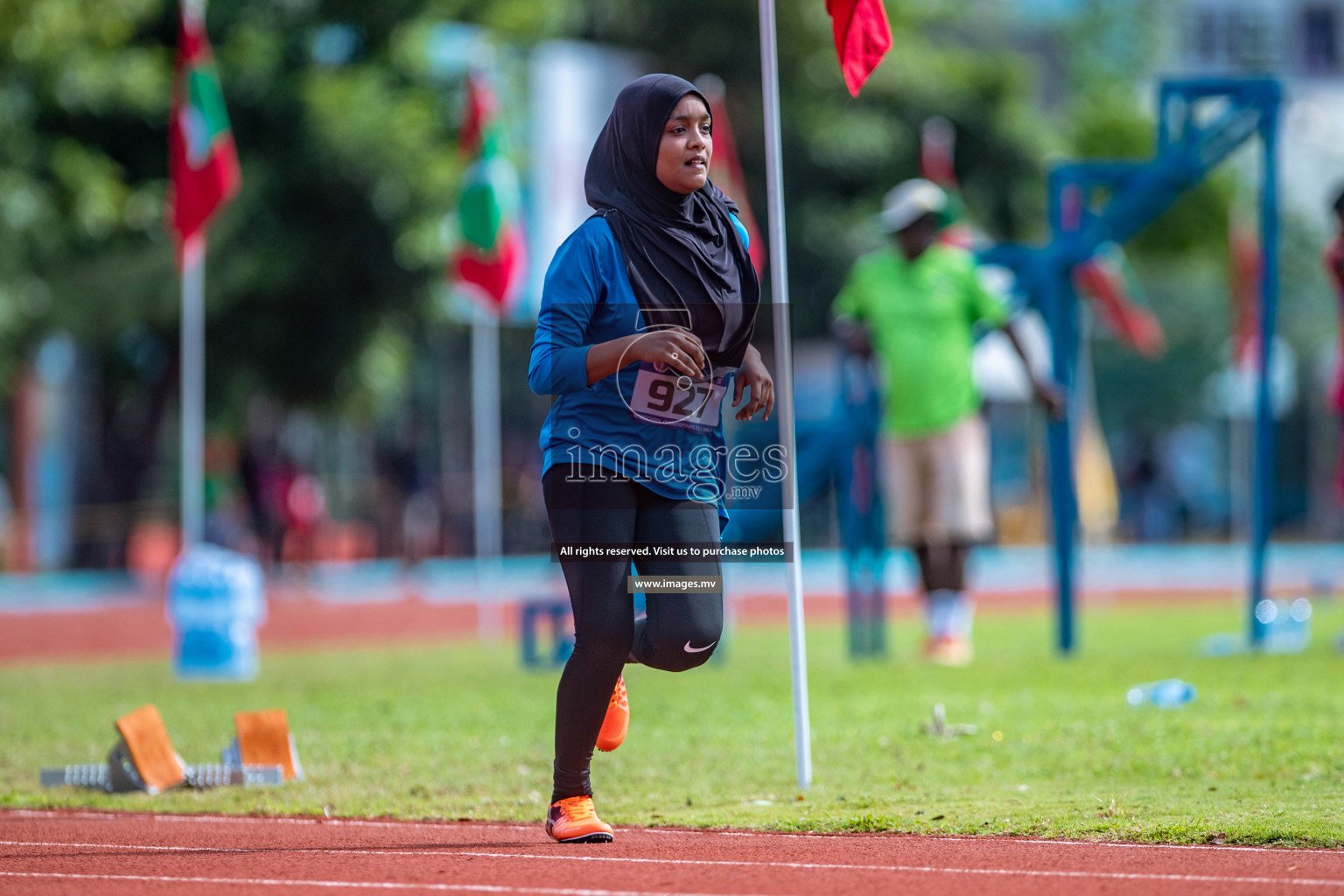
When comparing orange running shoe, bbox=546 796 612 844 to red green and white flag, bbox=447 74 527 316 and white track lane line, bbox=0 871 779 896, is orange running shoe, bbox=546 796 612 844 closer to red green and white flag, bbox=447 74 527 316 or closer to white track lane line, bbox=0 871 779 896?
white track lane line, bbox=0 871 779 896

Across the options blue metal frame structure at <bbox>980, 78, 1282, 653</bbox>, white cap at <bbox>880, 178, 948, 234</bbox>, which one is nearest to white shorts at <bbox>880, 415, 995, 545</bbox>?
blue metal frame structure at <bbox>980, 78, 1282, 653</bbox>

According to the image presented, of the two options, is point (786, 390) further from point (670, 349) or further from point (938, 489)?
point (938, 489)

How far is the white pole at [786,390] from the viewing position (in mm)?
6660

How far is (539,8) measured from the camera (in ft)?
93.2

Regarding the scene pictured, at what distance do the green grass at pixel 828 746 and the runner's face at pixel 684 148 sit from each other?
2.10m

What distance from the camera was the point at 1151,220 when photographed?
1144 centimetres

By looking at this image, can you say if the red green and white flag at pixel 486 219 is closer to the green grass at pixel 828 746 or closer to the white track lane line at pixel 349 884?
the green grass at pixel 828 746

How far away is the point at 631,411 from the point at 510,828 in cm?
160

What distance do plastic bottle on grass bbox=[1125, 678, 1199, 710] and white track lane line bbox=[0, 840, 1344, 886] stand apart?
12.8 feet

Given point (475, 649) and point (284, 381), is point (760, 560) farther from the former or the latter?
point (284, 381)

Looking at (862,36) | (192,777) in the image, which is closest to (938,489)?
(862,36)

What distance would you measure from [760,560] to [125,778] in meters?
2.60

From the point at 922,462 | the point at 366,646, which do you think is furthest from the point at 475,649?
the point at 922,462

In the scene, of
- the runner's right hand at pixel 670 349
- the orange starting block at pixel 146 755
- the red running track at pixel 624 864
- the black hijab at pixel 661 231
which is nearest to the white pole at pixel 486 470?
the orange starting block at pixel 146 755
